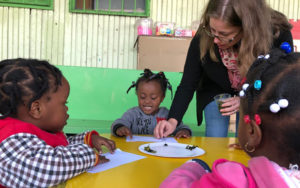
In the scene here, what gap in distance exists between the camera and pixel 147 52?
3.91 metres

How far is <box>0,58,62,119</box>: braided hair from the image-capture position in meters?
0.95

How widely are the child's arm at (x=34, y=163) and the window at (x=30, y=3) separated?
390cm

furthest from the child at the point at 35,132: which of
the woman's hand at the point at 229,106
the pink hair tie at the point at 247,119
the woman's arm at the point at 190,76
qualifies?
the woman's arm at the point at 190,76

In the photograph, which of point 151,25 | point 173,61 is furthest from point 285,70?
point 151,25

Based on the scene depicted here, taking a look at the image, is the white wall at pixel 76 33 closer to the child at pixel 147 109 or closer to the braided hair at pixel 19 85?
the child at pixel 147 109

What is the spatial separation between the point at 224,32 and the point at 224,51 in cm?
23

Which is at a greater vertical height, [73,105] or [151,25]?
[151,25]

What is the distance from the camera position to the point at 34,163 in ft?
2.63

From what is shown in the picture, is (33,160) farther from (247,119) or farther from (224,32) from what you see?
(224,32)

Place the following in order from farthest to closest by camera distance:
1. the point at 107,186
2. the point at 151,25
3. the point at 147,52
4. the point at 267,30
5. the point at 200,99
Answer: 1. the point at 151,25
2. the point at 147,52
3. the point at 200,99
4. the point at 267,30
5. the point at 107,186

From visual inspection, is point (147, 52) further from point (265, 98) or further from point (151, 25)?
point (265, 98)

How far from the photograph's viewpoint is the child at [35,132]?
808 millimetres

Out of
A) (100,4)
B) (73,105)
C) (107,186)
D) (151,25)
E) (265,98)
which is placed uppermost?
(100,4)

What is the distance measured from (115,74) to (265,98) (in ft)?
8.82
